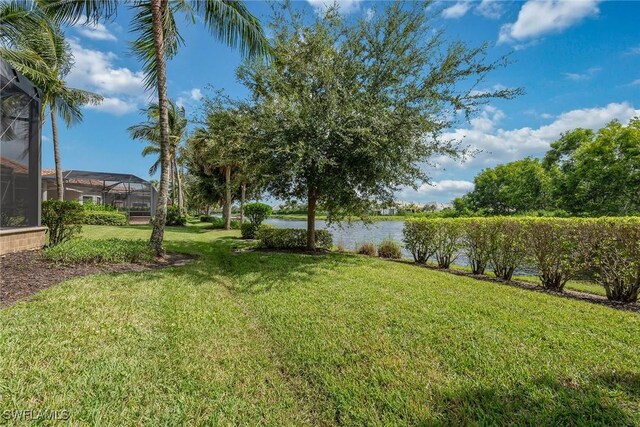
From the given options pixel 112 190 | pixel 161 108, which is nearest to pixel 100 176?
pixel 112 190

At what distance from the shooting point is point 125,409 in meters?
2.24

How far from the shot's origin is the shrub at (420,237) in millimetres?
8809

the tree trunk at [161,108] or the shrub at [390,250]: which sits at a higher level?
Answer: the tree trunk at [161,108]

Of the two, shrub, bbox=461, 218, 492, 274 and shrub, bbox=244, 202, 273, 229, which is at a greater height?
shrub, bbox=244, 202, 273, 229

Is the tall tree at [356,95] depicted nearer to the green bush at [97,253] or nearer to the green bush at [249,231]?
the green bush at [97,253]

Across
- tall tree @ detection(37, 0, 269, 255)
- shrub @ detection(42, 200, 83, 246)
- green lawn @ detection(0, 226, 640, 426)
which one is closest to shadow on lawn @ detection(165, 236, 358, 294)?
green lawn @ detection(0, 226, 640, 426)

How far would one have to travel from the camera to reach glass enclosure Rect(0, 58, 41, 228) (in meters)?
6.51

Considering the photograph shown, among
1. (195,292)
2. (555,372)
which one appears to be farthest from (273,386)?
(195,292)

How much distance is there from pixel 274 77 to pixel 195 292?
609 centimetres

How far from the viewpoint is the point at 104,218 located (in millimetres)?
19422

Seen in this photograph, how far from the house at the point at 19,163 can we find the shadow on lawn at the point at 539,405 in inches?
335

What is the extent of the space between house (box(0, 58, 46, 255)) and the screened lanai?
18.0 meters

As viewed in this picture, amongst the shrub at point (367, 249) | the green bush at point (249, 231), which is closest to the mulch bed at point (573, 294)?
the shrub at point (367, 249)

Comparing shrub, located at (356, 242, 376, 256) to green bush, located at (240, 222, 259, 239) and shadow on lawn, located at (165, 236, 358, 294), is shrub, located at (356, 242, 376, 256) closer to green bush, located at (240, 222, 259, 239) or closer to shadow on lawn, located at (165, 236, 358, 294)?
shadow on lawn, located at (165, 236, 358, 294)
